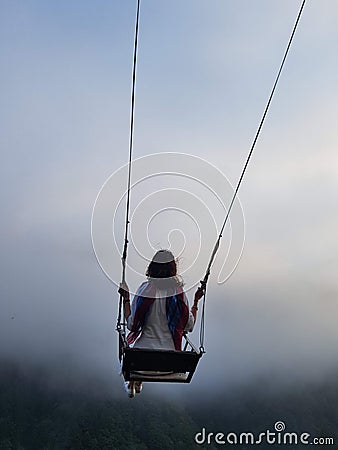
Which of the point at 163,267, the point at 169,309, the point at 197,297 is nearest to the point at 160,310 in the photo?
the point at 169,309

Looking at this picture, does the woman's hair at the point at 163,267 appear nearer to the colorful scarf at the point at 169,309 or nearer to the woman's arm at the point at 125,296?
the colorful scarf at the point at 169,309

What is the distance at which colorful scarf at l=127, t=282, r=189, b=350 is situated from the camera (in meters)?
8.21

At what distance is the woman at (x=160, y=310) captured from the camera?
8.18 m

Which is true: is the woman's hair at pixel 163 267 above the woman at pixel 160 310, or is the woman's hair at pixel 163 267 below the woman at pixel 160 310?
above

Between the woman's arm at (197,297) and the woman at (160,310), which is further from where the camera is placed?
the woman's arm at (197,297)

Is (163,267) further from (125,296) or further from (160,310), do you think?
(125,296)

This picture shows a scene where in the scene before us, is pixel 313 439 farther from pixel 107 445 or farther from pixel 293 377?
pixel 107 445

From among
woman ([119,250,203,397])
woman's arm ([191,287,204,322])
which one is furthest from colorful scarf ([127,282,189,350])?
woman's arm ([191,287,204,322])

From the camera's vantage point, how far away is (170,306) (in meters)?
8.27

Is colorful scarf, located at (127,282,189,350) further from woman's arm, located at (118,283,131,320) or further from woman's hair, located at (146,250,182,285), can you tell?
woman's arm, located at (118,283,131,320)

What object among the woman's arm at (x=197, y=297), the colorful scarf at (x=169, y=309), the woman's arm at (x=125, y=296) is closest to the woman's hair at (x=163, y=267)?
the colorful scarf at (x=169, y=309)

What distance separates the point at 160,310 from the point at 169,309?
0.36 feet

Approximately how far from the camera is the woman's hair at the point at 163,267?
8148 mm

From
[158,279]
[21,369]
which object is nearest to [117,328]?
[158,279]
